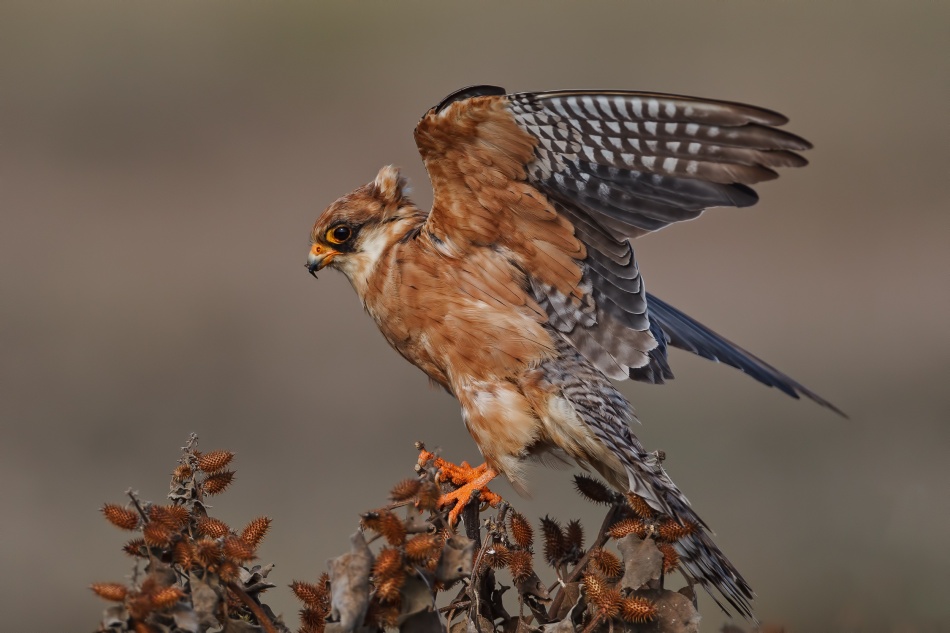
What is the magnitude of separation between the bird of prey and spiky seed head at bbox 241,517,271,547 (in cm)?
137

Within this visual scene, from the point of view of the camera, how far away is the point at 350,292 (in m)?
13.2

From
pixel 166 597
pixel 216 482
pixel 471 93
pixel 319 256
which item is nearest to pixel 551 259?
pixel 471 93

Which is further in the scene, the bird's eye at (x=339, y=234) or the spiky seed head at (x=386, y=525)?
the bird's eye at (x=339, y=234)

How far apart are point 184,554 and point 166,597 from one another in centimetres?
17

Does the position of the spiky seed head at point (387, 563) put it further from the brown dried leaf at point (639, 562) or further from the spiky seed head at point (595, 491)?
the spiky seed head at point (595, 491)

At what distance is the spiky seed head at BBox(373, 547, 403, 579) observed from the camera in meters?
2.59

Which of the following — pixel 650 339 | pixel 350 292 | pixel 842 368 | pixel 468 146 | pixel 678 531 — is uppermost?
pixel 350 292

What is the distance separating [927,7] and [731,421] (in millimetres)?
10088

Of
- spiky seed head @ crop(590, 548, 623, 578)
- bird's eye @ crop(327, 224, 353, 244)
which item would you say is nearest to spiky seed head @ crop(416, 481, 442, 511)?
spiky seed head @ crop(590, 548, 623, 578)

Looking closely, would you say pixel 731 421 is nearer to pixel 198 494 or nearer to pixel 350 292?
pixel 350 292

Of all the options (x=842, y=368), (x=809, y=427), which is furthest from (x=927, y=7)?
(x=809, y=427)

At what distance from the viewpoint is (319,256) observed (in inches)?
Answer: 196

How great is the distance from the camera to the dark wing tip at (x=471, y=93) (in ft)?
13.0

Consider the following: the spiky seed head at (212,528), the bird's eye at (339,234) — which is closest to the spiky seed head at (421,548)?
the spiky seed head at (212,528)
